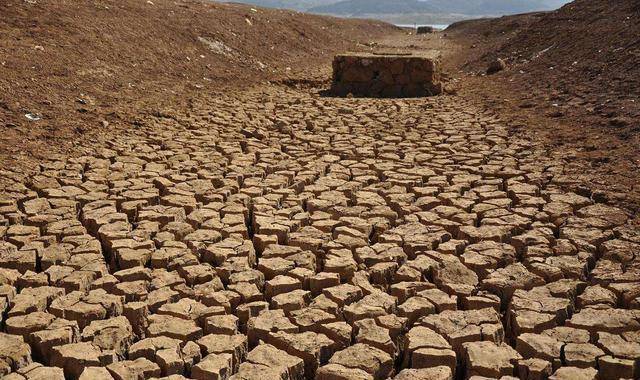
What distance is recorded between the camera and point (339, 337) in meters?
2.67

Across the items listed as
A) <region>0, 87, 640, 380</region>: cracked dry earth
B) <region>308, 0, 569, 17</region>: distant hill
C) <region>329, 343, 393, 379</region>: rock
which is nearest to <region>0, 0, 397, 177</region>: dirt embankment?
<region>0, 87, 640, 380</region>: cracked dry earth

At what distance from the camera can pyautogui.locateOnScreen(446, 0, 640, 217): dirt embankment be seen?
5.05 metres

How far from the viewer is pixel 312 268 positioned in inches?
130

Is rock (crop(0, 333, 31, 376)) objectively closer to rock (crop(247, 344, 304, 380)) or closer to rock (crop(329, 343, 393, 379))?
rock (crop(247, 344, 304, 380))

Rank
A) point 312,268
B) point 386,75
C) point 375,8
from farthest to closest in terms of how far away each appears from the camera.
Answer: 1. point 375,8
2. point 386,75
3. point 312,268

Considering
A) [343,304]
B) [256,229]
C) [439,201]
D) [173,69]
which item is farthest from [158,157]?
[173,69]

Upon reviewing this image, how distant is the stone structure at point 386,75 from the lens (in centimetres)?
910

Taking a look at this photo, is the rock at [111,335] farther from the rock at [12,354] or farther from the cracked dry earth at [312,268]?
the rock at [12,354]

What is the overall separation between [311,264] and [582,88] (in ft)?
18.5

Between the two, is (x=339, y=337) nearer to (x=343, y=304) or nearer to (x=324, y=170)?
(x=343, y=304)

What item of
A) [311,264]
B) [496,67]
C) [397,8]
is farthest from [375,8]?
[311,264]

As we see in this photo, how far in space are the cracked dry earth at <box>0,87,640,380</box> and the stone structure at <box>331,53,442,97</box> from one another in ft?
12.3

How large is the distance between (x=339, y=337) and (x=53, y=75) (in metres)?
5.51

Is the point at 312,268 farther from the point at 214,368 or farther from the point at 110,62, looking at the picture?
the point at 110,62
